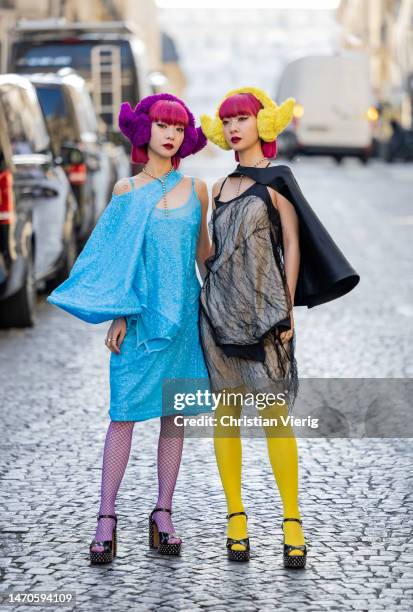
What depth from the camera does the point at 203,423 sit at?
326 inches

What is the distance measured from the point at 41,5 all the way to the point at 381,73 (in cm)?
5957

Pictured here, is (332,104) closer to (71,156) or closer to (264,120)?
(71,156)

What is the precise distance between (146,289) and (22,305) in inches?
259

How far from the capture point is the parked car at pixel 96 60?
2544cm

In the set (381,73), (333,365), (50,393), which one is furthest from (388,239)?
(381,73)

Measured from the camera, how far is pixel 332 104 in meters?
40.8

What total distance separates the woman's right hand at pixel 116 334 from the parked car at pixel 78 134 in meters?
10.4

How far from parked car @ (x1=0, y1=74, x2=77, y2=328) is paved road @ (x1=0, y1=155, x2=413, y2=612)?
62cm

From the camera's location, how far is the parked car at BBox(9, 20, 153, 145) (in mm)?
25438

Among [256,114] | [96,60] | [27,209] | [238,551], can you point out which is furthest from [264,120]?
[96,60]

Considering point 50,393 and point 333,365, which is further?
point 333,365

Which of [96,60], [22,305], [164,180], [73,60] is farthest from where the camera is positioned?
[73,60]

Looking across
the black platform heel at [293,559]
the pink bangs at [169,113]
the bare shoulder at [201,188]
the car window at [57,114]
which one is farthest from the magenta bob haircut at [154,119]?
the car window at [57,114]

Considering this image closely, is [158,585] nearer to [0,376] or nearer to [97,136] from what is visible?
[0,376]
